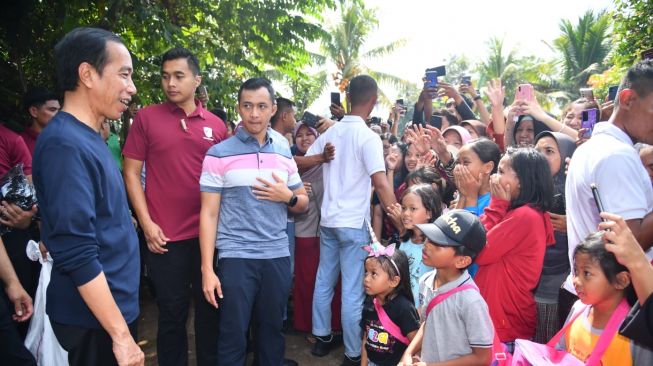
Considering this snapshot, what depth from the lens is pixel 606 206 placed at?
6.79 feet

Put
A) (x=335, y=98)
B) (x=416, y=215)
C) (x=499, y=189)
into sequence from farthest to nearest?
(x=335, y=98) → (x=416, y=215) → (x=499, y=189)

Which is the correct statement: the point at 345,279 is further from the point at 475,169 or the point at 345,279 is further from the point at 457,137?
the point at 457,137

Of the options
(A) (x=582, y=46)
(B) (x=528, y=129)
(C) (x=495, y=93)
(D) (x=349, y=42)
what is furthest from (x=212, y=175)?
(A) (x=582, y=46)

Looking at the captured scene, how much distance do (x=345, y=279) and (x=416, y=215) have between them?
37.2 inches

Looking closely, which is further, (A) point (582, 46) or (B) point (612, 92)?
(A) point (582, 46)

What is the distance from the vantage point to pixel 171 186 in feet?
10.2

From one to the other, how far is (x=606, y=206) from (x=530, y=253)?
0.64 meters

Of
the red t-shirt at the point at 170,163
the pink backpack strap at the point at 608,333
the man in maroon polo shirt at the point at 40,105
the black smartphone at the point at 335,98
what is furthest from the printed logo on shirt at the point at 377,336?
the man in maroon polo shirt at the point at 40,105

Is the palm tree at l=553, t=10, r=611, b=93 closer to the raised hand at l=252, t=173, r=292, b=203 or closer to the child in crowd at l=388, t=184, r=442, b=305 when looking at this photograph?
the child in crowd at l=388, t=184, r=442, b=305

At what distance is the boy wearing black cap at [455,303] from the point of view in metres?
2.21

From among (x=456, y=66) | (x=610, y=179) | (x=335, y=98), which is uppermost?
(x=456, y=66)

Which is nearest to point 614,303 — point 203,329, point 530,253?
point 530,253

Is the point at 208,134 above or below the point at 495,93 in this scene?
below

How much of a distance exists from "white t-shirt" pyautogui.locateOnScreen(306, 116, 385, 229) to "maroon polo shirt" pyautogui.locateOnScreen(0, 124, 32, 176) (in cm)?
→ 252
